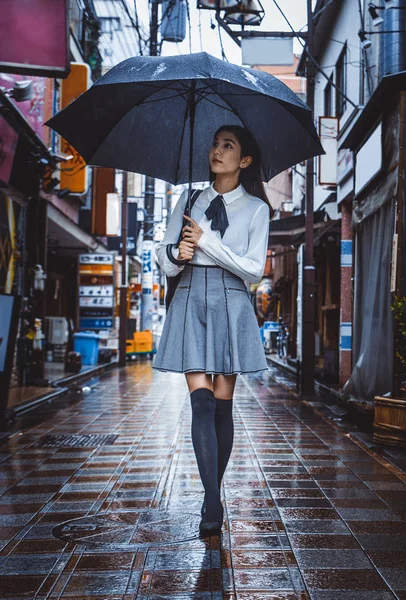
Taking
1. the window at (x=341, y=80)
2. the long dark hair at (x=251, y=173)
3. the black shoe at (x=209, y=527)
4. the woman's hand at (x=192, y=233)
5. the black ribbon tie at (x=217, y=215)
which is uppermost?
the window at (x=341, y=80)

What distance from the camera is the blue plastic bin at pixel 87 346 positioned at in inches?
813

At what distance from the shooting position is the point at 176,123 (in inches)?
192

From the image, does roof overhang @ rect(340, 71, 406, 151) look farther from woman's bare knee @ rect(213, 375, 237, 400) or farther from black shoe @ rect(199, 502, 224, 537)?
black shoe @ rect(199, 502, 224, 537)

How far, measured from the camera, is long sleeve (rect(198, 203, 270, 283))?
Answer: 4012 mm

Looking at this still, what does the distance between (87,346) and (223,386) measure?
56.0ft

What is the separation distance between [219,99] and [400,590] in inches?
124

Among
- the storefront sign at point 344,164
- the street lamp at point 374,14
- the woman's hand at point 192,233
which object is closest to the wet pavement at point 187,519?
the woman's hand at point 192,233

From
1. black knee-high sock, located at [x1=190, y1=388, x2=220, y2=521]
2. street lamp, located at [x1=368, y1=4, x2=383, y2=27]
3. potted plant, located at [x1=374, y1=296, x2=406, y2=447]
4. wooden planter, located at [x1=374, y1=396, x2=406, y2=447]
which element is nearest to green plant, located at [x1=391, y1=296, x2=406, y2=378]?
potted plant, located at [x1=374, y1=296, x2=406, y2=447]

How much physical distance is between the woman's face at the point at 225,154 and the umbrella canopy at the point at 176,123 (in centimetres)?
17

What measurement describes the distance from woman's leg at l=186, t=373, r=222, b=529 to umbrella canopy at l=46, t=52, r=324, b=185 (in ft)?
4.26

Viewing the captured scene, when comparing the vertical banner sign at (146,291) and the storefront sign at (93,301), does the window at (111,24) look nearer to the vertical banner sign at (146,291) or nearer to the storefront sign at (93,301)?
the vertical banner sign at (146,291)

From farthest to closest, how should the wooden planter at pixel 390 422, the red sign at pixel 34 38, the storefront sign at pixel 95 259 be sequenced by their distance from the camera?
1. the storefront sign at pixel 95 259
2. the red sign at pixel 34 38
3. the wooden planter at pixel 390 422

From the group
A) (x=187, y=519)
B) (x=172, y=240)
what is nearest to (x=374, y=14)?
(x=172, y=240)

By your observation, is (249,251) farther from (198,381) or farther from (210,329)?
(198,381)
